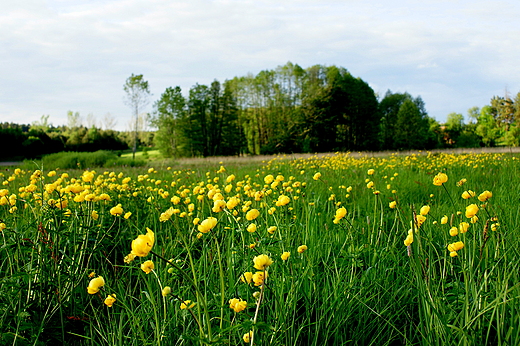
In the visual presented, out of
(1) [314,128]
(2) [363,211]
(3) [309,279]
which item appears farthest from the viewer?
(1) [314,128]

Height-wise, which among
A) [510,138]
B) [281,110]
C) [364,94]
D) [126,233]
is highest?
[364,94]

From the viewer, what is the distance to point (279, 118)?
35.0 meters

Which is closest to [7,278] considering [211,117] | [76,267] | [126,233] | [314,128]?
[76,267]

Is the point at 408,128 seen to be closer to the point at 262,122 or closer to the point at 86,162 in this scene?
the point at 262,122

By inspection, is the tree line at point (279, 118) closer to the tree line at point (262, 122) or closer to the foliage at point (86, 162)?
the tree line at point (262, 122)

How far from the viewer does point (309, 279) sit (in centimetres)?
178

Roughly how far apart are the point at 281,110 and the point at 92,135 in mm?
23534

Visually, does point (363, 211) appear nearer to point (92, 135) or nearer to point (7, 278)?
point (7, 278)

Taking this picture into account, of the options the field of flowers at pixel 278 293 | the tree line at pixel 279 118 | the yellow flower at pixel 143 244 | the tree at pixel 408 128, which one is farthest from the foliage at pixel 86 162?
the tree at pixel 408 128

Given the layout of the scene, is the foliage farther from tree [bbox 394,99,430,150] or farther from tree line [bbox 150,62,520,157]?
tree [bbox 394,99,430,150]

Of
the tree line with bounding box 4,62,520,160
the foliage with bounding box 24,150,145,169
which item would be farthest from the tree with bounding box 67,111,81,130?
the foliage with bounding box 24,150,145,169

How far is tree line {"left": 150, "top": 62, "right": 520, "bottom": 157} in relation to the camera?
1314 inches

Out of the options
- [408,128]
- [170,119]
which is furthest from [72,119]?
[408,128]

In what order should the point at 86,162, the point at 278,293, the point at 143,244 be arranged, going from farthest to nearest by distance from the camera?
the point at 86,162 < the point at 278,293 < the point at 143,244
